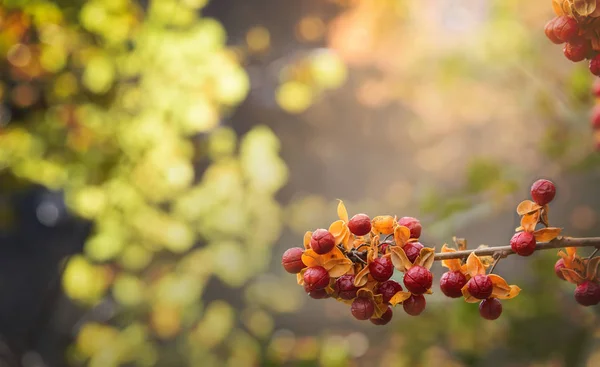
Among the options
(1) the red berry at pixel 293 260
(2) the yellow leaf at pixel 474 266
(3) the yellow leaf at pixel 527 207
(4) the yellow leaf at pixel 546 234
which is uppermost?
(3) the yellow leaf at pixel 527 207

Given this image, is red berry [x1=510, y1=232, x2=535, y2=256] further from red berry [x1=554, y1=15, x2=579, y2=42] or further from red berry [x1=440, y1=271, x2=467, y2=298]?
red berry [x1=554, y1=15, x2=579, y2=42]

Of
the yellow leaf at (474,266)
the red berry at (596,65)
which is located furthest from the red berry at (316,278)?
the red berry at (596,65)

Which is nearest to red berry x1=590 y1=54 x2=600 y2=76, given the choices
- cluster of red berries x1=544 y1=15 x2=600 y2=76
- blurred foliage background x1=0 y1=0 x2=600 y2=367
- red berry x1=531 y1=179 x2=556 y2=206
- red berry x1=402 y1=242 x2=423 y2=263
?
cluster of red berries x1=544 y1=15 x2=600 y2=76

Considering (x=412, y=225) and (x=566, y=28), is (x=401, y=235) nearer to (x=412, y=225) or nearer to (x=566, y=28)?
(x=412, y=225)

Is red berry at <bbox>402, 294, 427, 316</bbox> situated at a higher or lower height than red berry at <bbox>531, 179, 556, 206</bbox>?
lower

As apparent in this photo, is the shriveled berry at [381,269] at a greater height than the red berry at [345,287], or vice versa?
the shriveled berry at [381,269]

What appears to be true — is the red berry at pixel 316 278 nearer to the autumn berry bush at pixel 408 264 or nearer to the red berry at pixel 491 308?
the autumn berry bush at pixel 408 264

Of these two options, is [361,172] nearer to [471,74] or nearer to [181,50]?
[471,74]

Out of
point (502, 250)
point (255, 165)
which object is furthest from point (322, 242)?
point (255, 165)

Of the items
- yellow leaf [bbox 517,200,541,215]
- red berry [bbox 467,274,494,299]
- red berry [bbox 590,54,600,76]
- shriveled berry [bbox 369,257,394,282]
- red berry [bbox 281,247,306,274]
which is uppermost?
red berry [bbox 590,54,600,76]
